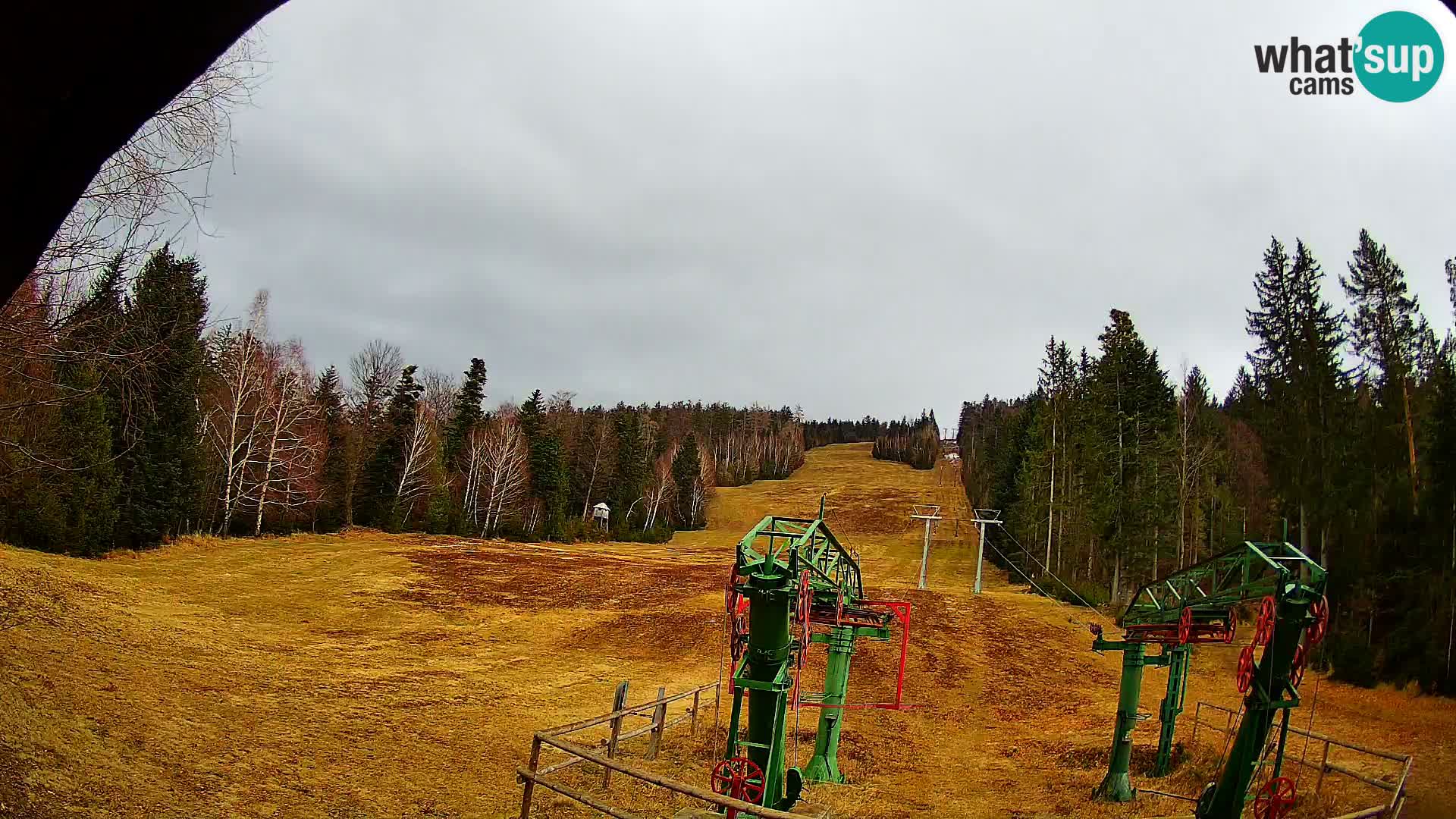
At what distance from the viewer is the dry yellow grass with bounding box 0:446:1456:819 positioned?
1188cm

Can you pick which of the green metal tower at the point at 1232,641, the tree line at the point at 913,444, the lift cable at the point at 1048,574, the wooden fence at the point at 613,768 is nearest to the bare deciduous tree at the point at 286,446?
the wooden fence at the point at 613,768

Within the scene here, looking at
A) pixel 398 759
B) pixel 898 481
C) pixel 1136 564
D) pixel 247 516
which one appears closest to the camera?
pixel 398 759

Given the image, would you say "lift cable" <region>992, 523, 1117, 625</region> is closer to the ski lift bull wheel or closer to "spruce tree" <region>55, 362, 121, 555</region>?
the ski lift bull wheel

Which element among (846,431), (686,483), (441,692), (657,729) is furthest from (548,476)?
(846,431)

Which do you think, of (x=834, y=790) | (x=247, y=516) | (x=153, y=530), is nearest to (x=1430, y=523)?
(x=834, y=790)

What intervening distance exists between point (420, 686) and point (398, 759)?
6.37 meters

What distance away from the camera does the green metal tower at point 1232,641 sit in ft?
34.3

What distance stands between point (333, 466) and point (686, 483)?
35304 millimetres

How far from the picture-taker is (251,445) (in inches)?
1549

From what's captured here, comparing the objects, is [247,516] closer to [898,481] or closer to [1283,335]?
[1283,335]

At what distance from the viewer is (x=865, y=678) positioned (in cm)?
2575

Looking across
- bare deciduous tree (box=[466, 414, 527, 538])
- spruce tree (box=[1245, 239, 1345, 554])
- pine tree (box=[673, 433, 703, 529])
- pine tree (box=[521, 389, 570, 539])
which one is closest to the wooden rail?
spruce tree (box=[1245, 239, 1345, 554])

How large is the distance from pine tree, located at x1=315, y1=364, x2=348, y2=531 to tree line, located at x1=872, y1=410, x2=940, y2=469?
98518 millimetres

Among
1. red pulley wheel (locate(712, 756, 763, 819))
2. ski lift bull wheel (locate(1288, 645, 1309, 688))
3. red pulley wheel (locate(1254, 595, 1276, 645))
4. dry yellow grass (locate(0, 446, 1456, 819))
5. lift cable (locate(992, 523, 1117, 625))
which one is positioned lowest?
dry yellow grass (locate(0, 446, 1456, 819))
